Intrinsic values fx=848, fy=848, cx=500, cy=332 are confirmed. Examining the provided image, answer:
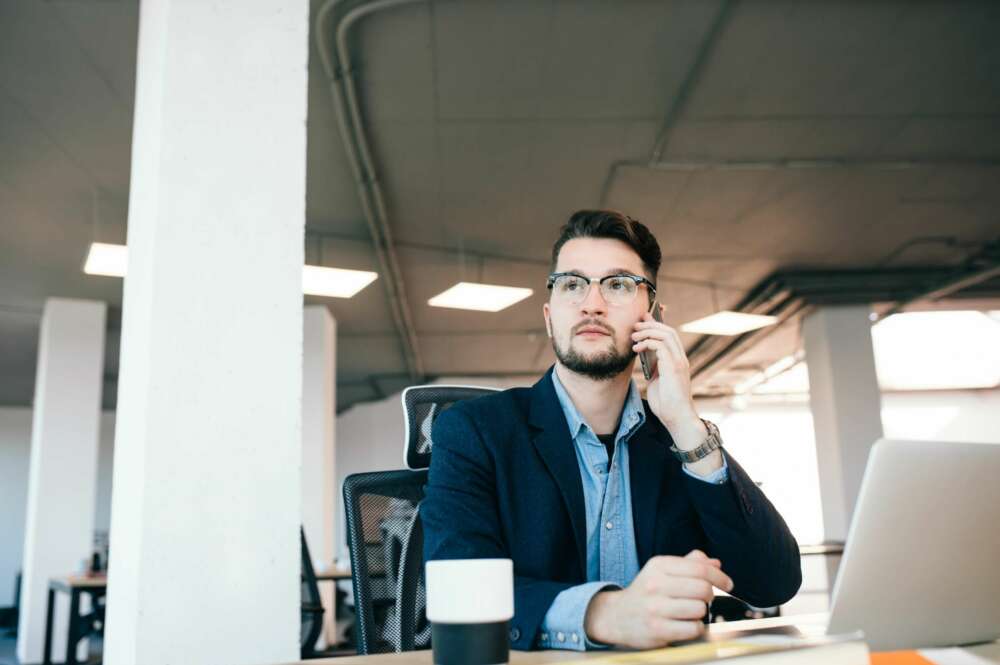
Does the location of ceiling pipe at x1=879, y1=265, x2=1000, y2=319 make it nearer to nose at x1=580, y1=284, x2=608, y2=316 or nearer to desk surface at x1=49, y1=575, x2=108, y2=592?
nose at x1=580, y1=284, x2=608, y2=316

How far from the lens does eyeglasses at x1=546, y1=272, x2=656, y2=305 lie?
173cm

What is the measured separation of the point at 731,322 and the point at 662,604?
7.15m

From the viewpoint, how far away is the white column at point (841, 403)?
A: 799cm

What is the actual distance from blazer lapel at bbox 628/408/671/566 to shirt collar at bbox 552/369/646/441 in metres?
0.02

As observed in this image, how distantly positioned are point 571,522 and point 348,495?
633 mm

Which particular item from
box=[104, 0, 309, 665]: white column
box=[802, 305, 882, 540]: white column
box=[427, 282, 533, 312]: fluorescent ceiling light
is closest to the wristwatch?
box=[104, 0, 309, 665]: white column

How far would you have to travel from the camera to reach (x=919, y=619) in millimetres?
1052

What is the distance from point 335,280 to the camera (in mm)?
6422

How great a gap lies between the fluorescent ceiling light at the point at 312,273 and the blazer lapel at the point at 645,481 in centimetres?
399

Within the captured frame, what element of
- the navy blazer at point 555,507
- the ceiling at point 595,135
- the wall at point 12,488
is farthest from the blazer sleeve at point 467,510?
the wall at point 12,488

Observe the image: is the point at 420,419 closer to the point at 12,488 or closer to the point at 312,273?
the point at 312,273

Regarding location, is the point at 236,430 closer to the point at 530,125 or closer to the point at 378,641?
the point at 378,641

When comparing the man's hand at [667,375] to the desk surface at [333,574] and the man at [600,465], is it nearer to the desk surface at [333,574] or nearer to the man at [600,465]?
the man at [600,465]

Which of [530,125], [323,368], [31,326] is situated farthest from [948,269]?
[31,326]
